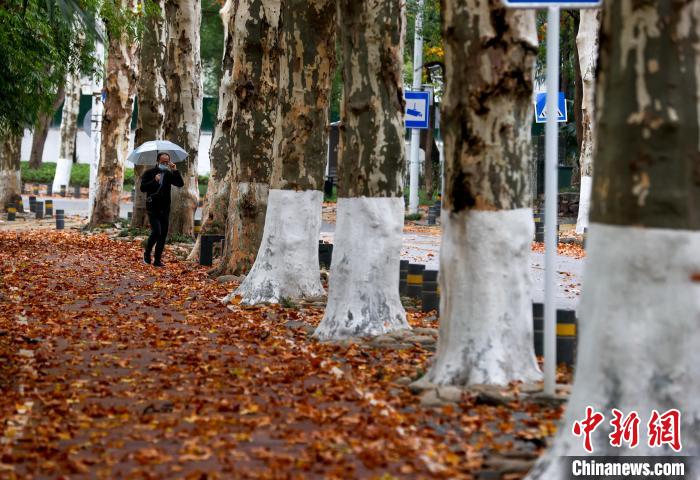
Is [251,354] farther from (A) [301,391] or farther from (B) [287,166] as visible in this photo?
(B) [287,166]

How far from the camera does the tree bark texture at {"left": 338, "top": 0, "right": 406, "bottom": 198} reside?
12.5m

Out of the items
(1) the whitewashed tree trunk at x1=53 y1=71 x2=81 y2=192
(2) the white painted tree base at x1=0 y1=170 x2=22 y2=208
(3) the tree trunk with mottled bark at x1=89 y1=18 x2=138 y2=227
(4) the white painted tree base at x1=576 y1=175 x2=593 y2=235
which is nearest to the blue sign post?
(4) the white painted tree base at x1=576 y1=175 x2=593 y2=235

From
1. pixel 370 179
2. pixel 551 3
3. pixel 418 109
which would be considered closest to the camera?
pixel 551 3

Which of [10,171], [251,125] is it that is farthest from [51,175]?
[251,125]

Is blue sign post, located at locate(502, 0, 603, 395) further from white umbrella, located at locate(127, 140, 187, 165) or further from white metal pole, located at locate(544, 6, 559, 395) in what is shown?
white umbrella, located at locate(127, 140, 187, 165)

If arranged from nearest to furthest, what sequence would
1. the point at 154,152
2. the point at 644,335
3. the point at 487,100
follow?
1. the point at 644,335
2. the point at 487,100
3. the point at 154,152

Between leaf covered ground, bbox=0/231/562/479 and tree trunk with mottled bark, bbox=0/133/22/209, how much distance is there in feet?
81.9

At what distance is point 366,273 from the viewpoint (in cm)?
1257

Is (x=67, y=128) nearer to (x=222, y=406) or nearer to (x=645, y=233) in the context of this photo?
(x=222, y=406)

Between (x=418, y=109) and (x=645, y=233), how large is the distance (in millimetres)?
18689

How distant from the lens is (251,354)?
1169 centimetres

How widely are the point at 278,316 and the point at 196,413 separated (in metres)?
5.97

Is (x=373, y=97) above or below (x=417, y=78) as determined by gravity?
below

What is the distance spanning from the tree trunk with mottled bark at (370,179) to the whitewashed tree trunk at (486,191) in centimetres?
308
